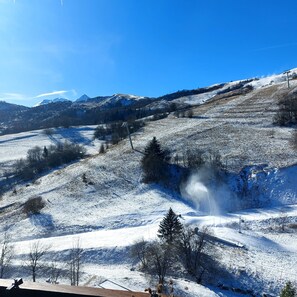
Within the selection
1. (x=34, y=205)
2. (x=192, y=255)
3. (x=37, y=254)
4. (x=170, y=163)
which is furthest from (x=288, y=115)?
(x=37, y=254)

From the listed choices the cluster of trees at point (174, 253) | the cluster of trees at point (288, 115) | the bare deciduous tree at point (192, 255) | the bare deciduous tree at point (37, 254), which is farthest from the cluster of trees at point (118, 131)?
the bare deciduous tree at point (192, 255)

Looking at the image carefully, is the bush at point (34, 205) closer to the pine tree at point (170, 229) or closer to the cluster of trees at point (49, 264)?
the cluster of trees at point (49, 264)

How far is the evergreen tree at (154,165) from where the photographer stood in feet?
152

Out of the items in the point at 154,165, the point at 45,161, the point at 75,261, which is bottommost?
the point at 75,261

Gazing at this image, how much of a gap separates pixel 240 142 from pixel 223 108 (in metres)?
30.2

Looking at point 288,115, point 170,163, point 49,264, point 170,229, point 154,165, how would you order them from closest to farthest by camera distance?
point 49,264 < point 170,229 < point 154,165 < point 170,163 < point 288,115

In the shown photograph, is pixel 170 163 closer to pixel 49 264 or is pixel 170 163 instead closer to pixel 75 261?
pixel 75 261

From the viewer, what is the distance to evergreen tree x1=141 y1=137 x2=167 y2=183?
152ft

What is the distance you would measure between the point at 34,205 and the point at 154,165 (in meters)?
19.9

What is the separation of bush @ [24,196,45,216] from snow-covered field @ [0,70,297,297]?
1067 millimetres

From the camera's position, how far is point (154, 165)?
47.2 meters

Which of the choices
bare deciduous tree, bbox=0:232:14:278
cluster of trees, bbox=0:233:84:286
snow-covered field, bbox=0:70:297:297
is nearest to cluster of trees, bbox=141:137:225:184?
snow-covered field, bbox=0:70:297:297

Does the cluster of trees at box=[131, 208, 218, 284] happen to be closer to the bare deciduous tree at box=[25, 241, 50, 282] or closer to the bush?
the bare deciduous tree at box=[25, 241, 50, 282]

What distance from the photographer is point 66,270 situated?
25844mm
